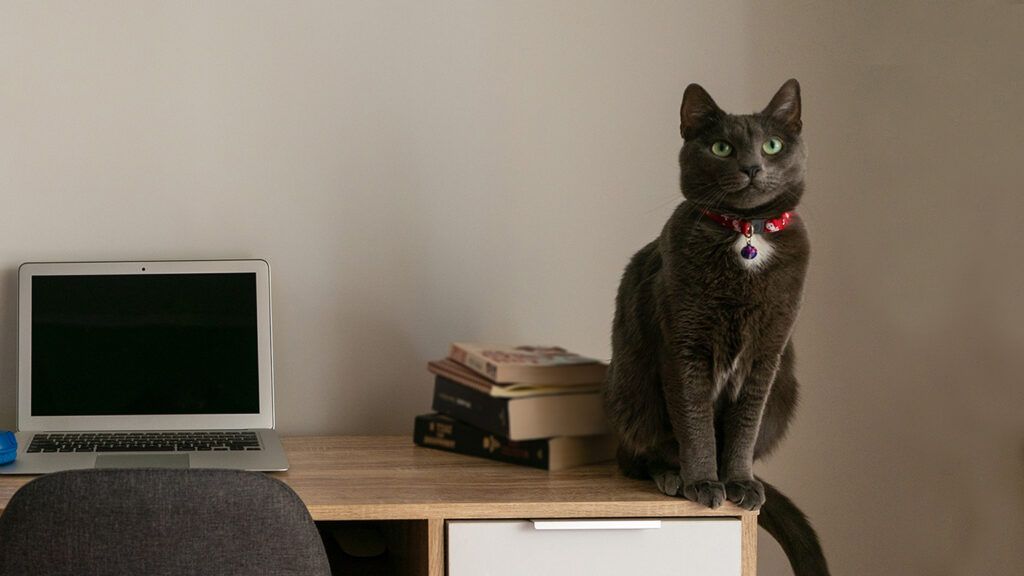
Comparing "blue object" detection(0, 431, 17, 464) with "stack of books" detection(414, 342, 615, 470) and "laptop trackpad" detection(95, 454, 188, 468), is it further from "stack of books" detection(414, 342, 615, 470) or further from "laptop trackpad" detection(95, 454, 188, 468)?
"stack of books" detection(414, 342, 615, 470)

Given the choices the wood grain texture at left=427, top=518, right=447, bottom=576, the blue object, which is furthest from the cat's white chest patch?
the blue object

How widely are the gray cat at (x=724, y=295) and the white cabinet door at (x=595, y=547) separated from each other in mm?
51

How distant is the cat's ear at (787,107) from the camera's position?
4.07 feet

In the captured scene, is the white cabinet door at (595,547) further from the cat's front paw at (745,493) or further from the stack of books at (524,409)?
the stack of books at (524,409)

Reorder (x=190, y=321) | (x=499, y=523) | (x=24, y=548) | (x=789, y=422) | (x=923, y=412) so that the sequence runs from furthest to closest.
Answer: (x=923, y=412) → (x=190, y=321) → (x=789, y=422) → (x=499, y=523) → (x=24, y=548)

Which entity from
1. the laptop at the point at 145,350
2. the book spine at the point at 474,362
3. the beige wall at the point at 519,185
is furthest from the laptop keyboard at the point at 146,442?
the book spine at the point at 474,362

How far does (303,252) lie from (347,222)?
90 mm

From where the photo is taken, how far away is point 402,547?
151cm

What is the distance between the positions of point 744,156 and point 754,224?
9 cm

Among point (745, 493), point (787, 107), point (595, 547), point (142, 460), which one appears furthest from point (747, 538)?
point (142, 460)

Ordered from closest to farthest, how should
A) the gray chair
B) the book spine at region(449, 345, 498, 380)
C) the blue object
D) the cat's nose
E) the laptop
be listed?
the gray chair
the cat's nose
the blue object
the book spine at region(449, 345, 498, 380)
the laptop

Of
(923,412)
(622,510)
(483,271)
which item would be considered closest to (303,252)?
(483,271)

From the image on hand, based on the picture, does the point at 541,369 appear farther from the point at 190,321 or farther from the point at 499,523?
the point at 190,321

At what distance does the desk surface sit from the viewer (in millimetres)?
1216
